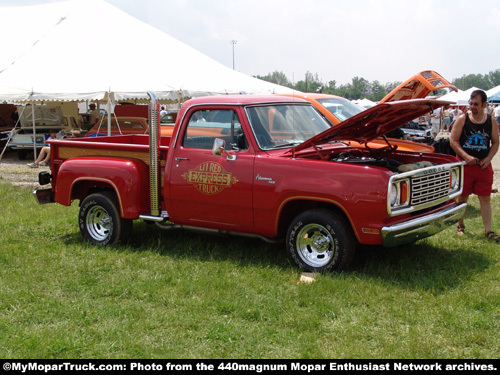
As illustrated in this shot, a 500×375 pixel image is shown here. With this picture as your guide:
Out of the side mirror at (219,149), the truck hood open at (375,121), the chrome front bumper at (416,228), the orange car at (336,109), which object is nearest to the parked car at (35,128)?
the orange car at (336,109)

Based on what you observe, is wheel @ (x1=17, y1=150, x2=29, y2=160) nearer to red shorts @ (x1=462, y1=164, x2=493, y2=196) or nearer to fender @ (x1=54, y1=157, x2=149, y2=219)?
fender @ (x1=54, y1=157, x2=149, y2=219)

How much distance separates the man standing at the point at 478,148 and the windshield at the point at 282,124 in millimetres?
1792

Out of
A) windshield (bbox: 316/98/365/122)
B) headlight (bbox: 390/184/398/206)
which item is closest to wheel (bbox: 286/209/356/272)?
headlight (bbox: 390/184/398/206)

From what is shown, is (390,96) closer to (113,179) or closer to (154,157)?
(154,157)

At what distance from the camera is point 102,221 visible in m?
7.07

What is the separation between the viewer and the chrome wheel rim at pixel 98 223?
702 cm

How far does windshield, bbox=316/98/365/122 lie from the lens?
9.81m

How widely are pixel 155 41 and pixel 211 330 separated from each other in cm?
1817

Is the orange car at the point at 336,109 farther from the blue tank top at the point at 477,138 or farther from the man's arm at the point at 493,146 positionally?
the man's arm at the point at 493,146

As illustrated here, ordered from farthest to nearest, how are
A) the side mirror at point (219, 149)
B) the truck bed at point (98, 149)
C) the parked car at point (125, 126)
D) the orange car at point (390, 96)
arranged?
the parked car at point (125, 126) < the orange car at point (390, 96) < the truck bed at point (98, 149) < the side mirror at point (219, 149)

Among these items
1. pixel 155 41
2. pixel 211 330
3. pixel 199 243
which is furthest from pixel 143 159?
pixel 155 41

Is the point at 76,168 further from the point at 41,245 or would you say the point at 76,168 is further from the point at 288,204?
the point at 288,204

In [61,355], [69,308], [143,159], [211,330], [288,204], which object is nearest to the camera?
[61,355]

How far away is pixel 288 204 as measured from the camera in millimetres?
5715
